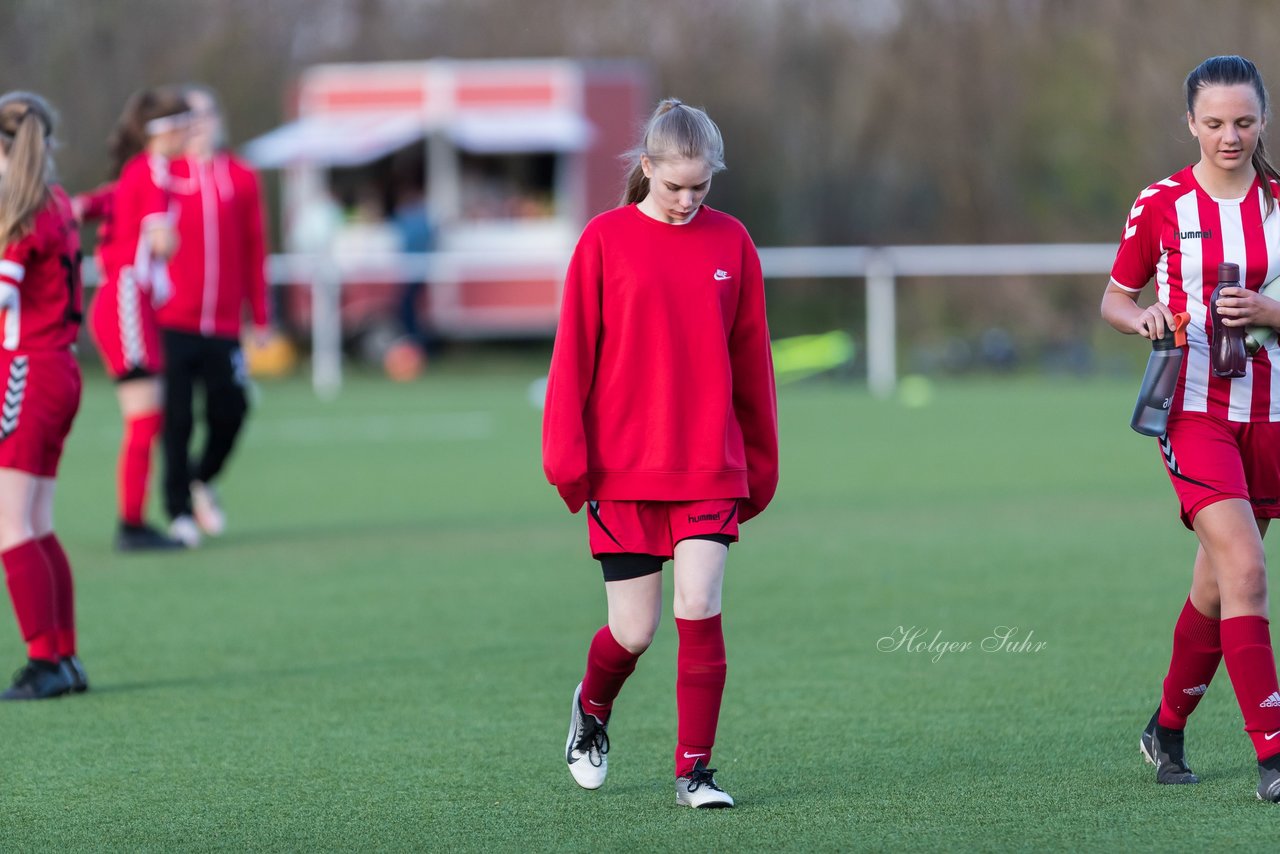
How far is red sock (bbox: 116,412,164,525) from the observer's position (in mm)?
8820

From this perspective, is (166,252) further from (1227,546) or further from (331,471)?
(1227,546)

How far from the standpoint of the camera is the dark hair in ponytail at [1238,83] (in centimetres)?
436

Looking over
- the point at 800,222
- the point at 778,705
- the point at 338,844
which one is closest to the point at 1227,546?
A: the point at 778,705

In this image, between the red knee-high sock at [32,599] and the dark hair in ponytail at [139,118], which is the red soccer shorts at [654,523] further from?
the dark hair in ponytail at [139,118]

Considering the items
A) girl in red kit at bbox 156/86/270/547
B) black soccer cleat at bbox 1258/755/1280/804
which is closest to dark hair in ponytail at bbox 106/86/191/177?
girl in red kit at bbox 156/86/270/547

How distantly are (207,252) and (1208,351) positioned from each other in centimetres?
591

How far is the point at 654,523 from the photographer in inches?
176

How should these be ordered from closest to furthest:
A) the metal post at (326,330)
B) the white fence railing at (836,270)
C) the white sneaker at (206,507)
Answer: the white sneaker at (206,507), the white fence railing at (836,270), the metal post at (326,330)

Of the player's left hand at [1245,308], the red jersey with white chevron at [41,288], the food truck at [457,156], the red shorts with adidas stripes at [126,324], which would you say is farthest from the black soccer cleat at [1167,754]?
the food truck at [457,156]

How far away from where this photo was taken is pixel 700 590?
4387 mm

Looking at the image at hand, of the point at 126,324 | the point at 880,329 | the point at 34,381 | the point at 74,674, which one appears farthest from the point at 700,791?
the point at 880,329

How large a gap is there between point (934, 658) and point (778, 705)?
0.84 m

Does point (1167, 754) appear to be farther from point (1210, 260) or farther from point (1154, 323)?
point (1210, 260)

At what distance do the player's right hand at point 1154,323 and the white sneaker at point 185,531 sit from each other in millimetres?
5731
